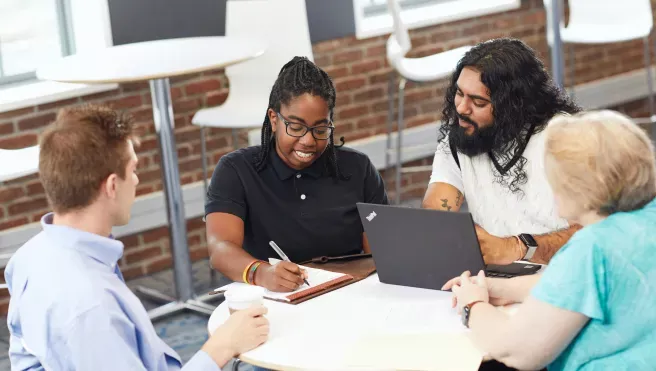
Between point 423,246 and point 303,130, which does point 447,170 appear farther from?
point 423,246

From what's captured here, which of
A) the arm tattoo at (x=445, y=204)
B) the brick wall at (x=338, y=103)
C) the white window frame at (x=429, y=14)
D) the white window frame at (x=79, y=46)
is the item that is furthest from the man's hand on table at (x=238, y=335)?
the white window frame at (x=429, y=14)

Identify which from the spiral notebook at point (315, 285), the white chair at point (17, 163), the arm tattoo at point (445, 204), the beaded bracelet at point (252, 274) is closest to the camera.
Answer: the spiral notebook at point (315, 285)

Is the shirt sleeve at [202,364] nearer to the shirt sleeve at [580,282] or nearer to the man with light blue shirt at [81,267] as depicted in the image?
the man with light blue shirt at [81,267]

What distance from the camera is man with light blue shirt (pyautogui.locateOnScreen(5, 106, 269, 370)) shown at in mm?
1567

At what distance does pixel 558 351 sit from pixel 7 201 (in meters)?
2.99

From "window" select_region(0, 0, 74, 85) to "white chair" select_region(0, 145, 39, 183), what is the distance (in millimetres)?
584

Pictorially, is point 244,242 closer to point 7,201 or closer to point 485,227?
point 485,227

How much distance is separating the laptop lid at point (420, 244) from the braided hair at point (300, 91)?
1.63 feet

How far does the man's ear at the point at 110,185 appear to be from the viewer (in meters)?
1.67

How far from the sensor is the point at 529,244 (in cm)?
233

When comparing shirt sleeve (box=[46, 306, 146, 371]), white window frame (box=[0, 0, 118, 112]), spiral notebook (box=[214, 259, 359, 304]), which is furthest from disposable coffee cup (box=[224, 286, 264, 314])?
white window frame (box=[0, 0, 118, 112])

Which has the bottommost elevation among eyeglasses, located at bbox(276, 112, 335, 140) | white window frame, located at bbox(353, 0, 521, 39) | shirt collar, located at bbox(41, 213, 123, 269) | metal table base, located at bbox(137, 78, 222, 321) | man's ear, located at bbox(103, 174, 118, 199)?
metal table base, located at bbox(137, 78, 222, 321)

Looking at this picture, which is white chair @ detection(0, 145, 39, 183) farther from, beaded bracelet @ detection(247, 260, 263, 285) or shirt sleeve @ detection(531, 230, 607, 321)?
shirt sleeve @ detection(531, 230, 607, 321)

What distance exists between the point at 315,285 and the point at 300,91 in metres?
0.56
